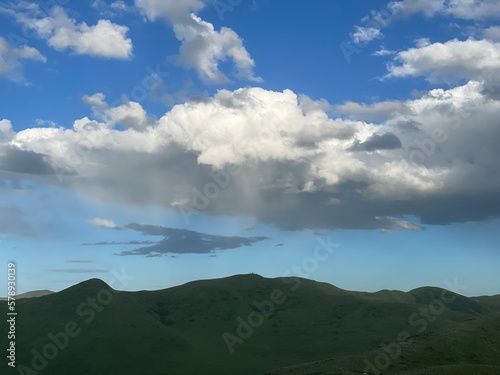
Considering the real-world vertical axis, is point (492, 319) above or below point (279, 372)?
above

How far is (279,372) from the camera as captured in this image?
14425 cm

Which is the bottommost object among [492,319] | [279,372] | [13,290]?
[279,372]

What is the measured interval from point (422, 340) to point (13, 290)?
11251 cm

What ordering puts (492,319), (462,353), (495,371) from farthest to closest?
(492,319)
(462,353)
(495,371)

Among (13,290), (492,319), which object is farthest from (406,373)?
(13,290)

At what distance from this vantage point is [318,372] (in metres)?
129

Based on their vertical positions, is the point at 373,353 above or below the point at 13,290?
below

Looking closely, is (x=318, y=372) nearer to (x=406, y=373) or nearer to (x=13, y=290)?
(x=406, y=373)

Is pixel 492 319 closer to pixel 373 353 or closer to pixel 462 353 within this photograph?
pixel 462 353

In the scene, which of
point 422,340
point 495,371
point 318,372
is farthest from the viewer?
point 422,340

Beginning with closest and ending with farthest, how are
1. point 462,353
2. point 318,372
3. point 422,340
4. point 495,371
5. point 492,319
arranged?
point 495,371 → point 318,372 → point 462,353 → point 422,340 → point 492,319

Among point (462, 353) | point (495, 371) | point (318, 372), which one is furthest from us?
point (462, 353)

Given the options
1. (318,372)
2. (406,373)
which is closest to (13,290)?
(318,372)

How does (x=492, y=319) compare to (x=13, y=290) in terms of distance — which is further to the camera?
(x=492, y=319)
